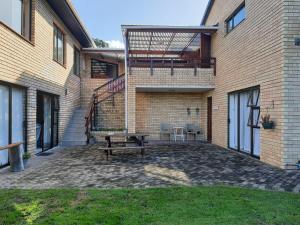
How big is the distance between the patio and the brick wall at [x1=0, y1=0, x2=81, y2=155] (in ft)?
7.15

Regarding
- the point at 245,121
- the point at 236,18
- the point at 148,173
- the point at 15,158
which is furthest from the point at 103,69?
the point at 148,173

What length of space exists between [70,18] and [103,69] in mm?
7682

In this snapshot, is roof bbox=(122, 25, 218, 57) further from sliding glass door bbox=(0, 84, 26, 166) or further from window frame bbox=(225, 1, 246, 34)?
sliding glass door bbox=(0, 84, 26, 166)

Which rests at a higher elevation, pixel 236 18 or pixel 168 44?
pixel 168 44

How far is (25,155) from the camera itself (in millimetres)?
7336

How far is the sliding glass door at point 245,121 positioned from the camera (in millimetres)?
8664

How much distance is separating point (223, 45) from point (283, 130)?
5.90 metres

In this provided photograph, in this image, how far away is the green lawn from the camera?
3.71 m

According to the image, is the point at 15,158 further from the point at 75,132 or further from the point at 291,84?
the point at 291,84

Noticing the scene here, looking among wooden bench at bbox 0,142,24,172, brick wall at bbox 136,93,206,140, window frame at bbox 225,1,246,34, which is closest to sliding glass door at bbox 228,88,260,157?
window frame at bbox 225,1,246,34

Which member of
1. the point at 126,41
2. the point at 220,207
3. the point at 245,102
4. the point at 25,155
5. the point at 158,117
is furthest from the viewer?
the point at 158,117

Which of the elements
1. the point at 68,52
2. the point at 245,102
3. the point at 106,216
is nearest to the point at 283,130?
the point at 245,102

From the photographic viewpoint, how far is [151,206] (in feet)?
13.8

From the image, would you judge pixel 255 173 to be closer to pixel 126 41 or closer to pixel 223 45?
pixel 223 45
